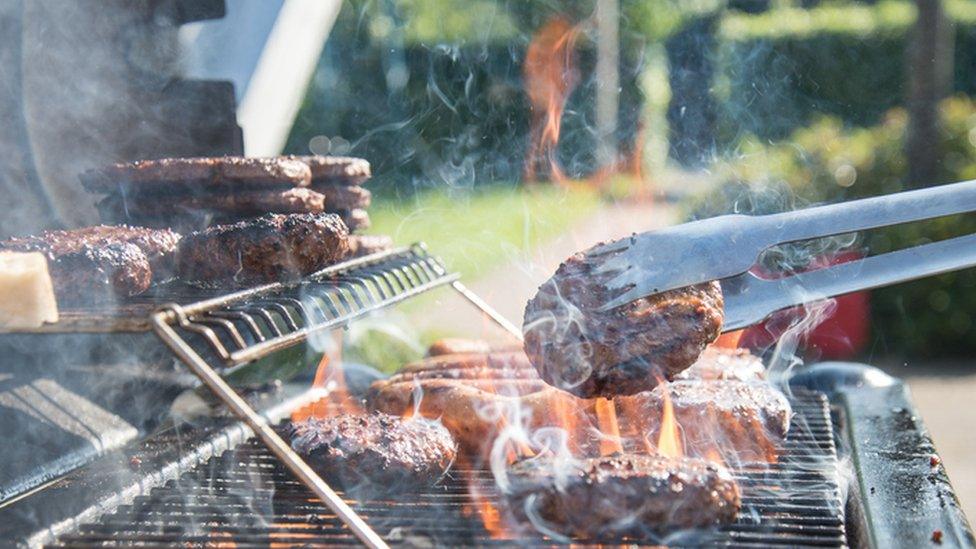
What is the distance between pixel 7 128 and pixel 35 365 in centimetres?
80

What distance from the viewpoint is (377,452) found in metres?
2.83

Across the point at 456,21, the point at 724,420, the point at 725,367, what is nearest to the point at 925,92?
the point at 725,367

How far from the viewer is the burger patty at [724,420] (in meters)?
3.11

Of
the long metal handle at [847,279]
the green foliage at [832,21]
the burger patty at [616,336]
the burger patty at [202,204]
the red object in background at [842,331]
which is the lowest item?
the burger patty at [616,336]

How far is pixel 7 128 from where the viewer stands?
3.52 metres

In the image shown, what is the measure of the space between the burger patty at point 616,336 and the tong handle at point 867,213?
0.93 feet

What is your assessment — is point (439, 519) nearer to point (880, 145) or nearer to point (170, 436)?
point (170, 436)

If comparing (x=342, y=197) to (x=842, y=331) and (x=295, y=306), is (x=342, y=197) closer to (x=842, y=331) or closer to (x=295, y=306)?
(x=295, y=306)

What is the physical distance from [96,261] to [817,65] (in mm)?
17049

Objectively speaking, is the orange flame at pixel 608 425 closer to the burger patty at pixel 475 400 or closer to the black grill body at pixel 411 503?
the burger patty at pixel 475 400

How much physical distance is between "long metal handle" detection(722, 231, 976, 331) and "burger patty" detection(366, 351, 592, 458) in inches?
24.0

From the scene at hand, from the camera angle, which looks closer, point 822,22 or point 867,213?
point 867,213

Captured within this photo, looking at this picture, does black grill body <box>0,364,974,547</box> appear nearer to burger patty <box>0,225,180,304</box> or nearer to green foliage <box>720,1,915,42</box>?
burger patty <box>0,225,180,304</box>

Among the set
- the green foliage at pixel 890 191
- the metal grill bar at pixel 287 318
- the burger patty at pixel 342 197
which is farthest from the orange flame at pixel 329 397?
the green foliage at pixel 890 191
